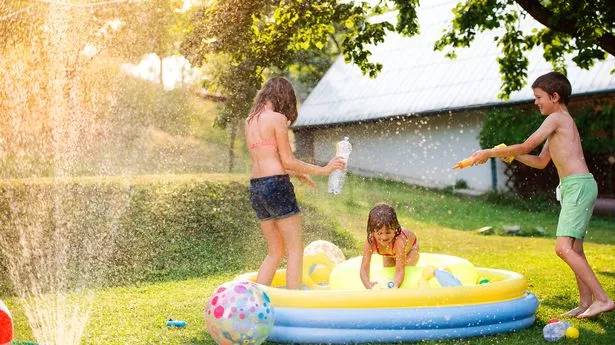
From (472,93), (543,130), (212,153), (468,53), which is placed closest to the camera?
(543,130)

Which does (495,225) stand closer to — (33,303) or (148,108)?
(33,303)

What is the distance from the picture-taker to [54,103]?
1638cm

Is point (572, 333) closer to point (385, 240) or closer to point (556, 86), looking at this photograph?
point (385, 240)

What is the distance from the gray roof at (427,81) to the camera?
17538 mm

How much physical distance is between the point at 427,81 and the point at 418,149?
1660mm

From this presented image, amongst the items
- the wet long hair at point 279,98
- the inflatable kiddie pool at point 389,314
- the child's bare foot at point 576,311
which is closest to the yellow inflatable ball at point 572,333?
the inflatable kiddie pool at point 389,314

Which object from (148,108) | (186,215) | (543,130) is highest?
(148,108)

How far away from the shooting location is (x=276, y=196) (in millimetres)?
5410

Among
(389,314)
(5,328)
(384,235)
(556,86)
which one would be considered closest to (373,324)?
(389,314)

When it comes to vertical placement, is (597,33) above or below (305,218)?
above

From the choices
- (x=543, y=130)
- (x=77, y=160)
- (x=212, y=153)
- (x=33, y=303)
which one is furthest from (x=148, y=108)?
(x=543, y=130)

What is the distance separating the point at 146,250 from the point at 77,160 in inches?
579

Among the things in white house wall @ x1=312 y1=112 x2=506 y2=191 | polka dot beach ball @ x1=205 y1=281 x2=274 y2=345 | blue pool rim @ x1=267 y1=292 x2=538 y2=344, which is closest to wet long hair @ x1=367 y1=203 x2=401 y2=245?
blue pool rim @ x1=267 y1=292 x2=538 y2=344

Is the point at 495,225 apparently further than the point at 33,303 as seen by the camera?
Yes
